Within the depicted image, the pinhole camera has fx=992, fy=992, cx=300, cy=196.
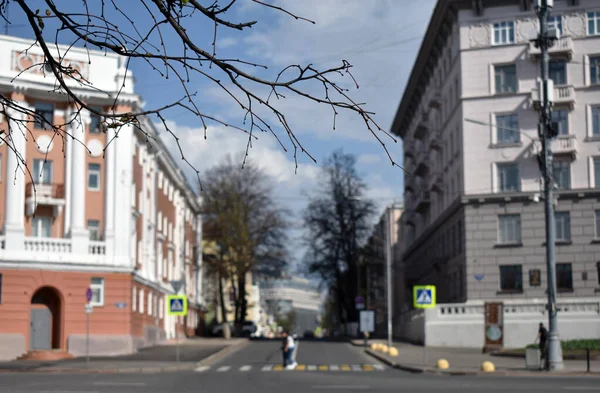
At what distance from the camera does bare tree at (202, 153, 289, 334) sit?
243 ft

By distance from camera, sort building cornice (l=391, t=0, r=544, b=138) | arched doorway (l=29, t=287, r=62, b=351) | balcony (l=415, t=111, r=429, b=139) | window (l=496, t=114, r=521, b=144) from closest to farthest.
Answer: arched doorway (l=29, t=287, r=62, b=351) < window (l=496, t=114, r=521, b=144) < building cornice (l=391, t=0, r=544, b=138) < balcony (l=415, t=111, r=429, b=139)

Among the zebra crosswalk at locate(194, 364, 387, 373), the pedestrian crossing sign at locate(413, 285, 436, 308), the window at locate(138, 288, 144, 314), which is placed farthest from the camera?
the window at locate(138, 288, 144, 314)

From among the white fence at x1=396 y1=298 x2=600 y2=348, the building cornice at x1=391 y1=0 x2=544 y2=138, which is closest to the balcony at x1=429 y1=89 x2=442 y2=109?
the building cornice at x1=391 y1=0 x2=544 y2=138

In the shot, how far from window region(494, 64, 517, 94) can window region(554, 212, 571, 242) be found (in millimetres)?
7833

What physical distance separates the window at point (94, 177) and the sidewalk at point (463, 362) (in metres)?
16.1

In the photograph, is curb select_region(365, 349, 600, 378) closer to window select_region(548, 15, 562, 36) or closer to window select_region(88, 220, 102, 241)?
window select_region(88, 220, 102, 241)

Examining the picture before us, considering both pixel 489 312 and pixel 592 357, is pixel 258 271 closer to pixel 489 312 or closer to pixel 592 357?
pixel 489 312

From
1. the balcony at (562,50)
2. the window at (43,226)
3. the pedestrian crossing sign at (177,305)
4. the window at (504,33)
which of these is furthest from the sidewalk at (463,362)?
the window at (504,33)

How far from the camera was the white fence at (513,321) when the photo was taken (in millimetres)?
51875

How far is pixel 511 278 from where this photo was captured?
5669 centimetres

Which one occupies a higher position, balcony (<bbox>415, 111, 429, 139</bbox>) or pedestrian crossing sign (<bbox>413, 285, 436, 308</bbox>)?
balcony (<bbox>415, 111, 429, 139</bbox>)

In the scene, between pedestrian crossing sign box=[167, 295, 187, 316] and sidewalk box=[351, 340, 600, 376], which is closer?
sidewalk box=[351, 340, 600, 376]

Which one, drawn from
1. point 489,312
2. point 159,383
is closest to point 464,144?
point 489,312

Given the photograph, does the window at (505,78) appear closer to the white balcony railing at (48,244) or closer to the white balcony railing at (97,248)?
the white balcony railing at (97,248)
